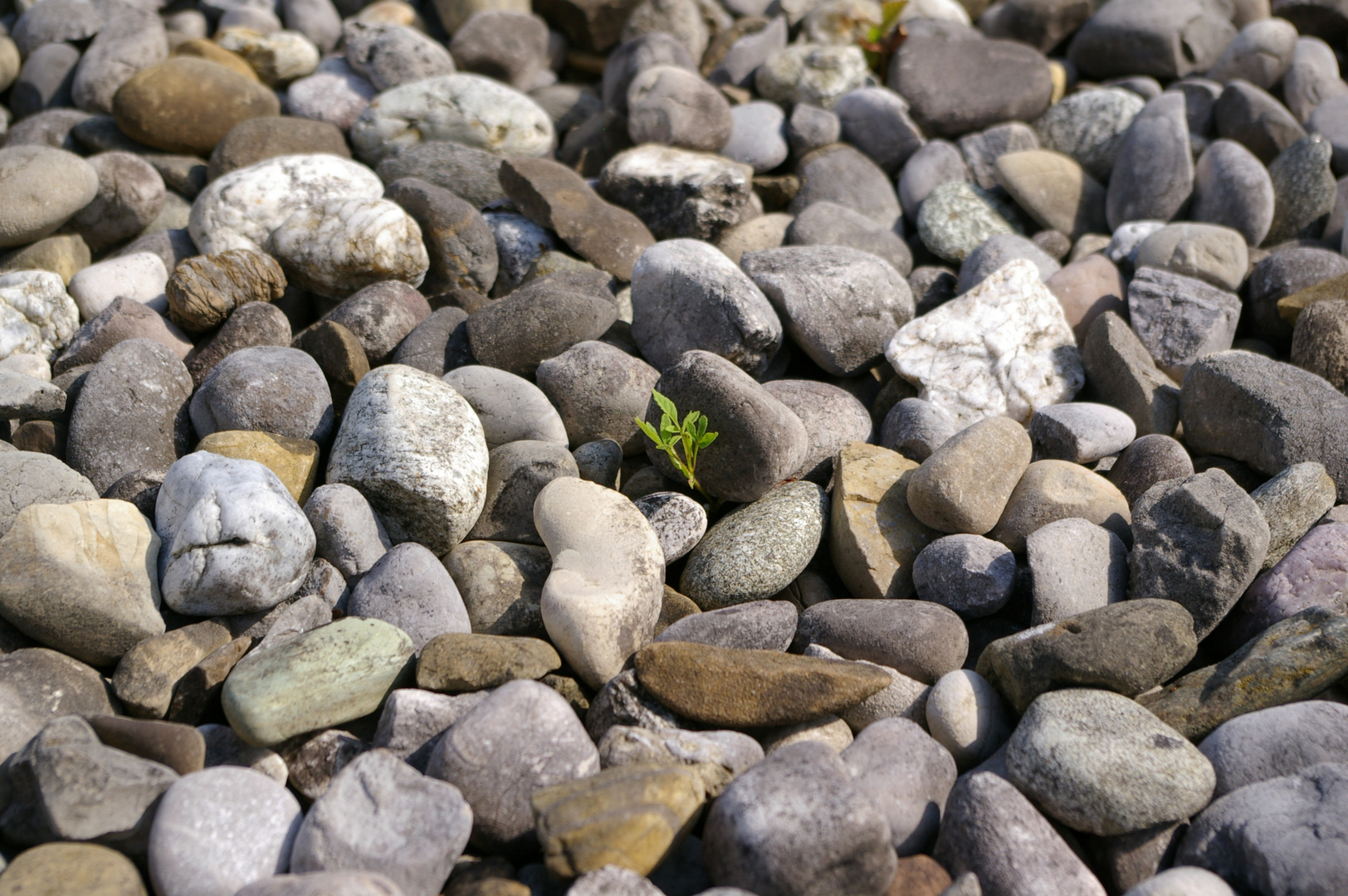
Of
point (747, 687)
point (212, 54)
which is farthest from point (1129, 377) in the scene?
point (212, 54)

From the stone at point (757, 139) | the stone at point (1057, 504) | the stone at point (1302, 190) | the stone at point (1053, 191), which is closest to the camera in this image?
the stone at point (1057, 504)

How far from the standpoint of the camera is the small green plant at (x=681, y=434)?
8.61ft

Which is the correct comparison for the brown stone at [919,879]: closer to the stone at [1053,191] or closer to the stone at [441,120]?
the stone at [1053,191]

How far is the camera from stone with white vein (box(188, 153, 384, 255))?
3.74m

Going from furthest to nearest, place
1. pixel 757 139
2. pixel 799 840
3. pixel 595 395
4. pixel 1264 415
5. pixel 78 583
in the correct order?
pixel 757 139
pixel 595 395
pixel 1264 415
pixel 78 583
pixel 799 840

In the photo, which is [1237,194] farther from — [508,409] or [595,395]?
[508,409]

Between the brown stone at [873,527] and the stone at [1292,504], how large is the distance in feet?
3.01

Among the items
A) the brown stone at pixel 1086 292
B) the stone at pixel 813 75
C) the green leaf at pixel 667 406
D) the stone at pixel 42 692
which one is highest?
the stone at pixel 813 75

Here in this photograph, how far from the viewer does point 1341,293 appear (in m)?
3.49

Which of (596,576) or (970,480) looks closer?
(596,576)

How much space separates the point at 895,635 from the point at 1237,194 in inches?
122

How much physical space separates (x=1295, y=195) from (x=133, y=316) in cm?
507

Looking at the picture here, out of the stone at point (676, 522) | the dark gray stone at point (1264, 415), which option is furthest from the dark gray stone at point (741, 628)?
the dark gray stone at point (1264, 415)

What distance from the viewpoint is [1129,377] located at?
127 inches
